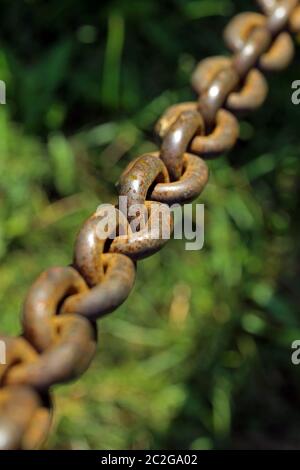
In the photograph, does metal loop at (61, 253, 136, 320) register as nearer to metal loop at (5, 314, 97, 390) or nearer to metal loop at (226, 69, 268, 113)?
metal loop at (5, 314, 97, 390)

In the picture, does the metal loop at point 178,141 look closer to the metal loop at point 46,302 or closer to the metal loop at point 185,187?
the metal loop at point 185,187

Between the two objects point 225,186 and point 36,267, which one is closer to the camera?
point 36,267

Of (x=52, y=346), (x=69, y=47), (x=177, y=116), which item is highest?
(x=69, y=47)

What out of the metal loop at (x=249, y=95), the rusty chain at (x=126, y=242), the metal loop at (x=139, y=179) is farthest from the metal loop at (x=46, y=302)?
the metal loop at (x=249, y=95)

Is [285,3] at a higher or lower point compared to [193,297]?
higher

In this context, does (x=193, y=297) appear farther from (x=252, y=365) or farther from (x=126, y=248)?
(x=126, y=248)

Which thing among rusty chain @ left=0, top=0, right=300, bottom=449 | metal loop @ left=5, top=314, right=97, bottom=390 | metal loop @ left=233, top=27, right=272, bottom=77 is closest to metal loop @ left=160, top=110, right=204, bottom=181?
rusty chain @ left=0, top=0, right=300, bottom=449

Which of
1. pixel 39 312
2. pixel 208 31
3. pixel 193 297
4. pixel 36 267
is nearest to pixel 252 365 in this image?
pixel 193 297
